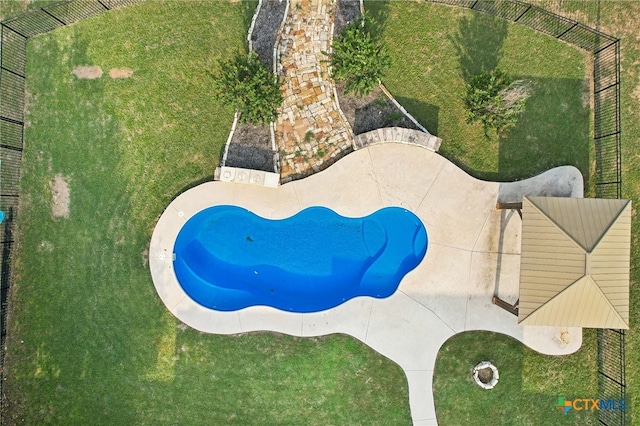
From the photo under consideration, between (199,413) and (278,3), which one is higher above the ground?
(278,3)

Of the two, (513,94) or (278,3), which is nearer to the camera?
(513,94)

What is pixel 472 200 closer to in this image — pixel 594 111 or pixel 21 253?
pixel 594 111

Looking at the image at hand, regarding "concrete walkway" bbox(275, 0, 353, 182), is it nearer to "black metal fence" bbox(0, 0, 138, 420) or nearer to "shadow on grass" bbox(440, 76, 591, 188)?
"shadow on grass" bbox(440, 76, 591, 188)

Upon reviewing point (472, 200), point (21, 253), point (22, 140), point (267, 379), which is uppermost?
point (22, 140)

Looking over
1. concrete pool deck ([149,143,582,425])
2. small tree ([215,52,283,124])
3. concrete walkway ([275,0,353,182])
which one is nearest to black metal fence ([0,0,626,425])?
concrete pool deck ([149,143,582,425])

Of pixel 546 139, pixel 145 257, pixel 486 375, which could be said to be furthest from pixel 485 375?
pixel 145 257

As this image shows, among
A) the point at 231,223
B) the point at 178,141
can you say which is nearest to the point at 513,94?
the point at 231,223

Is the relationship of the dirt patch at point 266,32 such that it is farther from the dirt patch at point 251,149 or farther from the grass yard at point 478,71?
the grass yard at point 478,71

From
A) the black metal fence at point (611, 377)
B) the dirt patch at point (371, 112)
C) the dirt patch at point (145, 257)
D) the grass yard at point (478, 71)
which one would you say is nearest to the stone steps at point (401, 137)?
the dirt patch at point (371, 112)
